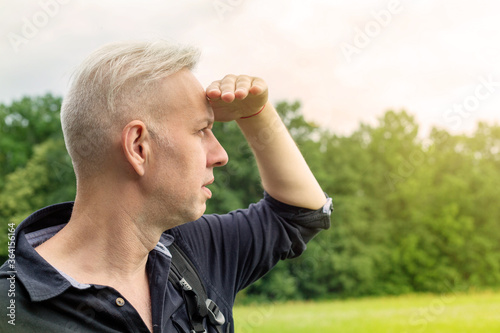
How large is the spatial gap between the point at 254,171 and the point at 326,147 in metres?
8.56

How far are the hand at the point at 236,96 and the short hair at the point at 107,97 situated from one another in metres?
0.20

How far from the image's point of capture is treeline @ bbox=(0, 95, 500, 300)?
81.1ft

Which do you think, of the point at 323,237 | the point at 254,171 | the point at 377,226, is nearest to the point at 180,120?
the point at 254,171

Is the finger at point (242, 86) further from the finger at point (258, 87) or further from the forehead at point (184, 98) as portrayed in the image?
the forehead at point (184, 98)

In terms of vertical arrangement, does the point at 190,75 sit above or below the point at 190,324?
above

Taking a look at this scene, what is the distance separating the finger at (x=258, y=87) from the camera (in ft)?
6.25

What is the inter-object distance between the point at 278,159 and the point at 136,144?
0.69 metres

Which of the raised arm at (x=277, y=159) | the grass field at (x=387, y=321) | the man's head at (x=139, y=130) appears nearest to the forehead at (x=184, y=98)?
the man's head at (x=139, y=130)

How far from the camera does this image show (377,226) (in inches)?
1177

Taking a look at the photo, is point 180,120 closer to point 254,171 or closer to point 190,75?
point 190,75

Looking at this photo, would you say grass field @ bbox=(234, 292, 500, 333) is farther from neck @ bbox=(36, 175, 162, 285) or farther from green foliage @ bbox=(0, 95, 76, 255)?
neck @ bbox=(36, 175, 162, 285)

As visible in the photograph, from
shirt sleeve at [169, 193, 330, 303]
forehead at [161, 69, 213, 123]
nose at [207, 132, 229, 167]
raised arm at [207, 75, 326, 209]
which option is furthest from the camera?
raised arm at [207, 75, 326, 209]

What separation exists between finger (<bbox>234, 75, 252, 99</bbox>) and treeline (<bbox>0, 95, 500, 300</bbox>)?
70.3ft

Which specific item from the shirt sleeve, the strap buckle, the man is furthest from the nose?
the strap buckle
